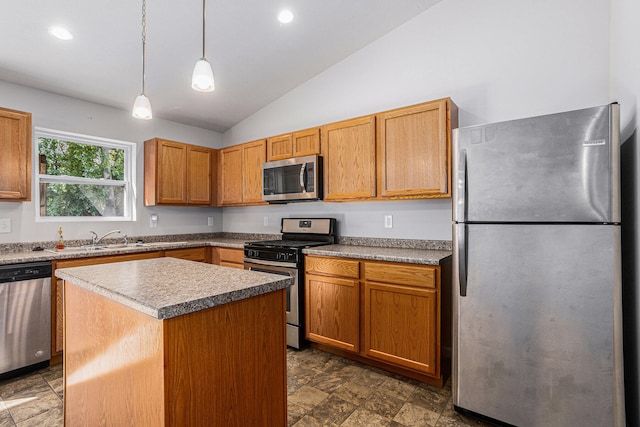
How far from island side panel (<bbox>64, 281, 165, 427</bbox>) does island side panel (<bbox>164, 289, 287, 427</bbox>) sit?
2.3 inches

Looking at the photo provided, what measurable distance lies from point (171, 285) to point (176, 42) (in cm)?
242

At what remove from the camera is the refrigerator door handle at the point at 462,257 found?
1.96m

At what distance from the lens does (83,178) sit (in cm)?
362

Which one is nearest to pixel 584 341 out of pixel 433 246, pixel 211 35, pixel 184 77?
pixel 433 246

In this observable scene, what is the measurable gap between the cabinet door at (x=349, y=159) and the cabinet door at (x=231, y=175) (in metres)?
1.39

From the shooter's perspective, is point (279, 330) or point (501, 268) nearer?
point (279, 330)

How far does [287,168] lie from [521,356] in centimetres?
261

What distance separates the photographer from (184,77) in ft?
11.0

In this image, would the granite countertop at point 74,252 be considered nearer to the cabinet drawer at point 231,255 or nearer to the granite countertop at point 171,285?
the cabinet drawer at point 231,255

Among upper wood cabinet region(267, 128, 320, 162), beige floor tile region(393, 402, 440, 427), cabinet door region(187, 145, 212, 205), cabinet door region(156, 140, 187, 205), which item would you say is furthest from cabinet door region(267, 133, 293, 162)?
beige floor tile region(393, 402, 440, 427)

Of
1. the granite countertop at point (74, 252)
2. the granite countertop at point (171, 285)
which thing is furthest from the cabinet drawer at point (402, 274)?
the granite countertop at point (74, 252)

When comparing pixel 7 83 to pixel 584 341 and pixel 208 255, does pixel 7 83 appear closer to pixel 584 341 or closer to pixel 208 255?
pixel 208 255

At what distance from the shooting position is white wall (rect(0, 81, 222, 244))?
3.07 metres

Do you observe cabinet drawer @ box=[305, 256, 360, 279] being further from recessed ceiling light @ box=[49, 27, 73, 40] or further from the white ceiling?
recessed ceiling light @ box=[49, 27, 73, 40]
